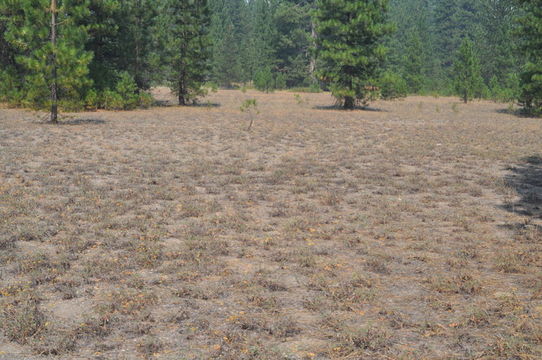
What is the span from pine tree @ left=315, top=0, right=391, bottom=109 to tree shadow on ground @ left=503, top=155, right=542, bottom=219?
16860 mm

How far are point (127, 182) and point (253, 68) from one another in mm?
64609

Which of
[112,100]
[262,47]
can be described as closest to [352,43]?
[112,100]

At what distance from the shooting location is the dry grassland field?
4.62m

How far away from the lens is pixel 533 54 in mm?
29266

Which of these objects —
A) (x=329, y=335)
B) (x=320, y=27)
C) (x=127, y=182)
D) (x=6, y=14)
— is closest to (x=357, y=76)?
(x=320, y=27)

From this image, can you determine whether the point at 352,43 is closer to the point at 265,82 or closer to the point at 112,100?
the point at 112,100

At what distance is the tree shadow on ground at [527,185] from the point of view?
30.8 ft

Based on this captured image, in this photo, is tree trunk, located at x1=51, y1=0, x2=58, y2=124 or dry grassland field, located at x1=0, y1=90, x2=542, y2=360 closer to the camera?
dry grassland field, located at x1=0, y1=90, x2=542, y2=360

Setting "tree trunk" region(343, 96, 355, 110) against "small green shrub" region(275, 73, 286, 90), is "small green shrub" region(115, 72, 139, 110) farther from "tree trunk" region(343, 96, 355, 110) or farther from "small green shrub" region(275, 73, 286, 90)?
"small green shrub" region(275, 73, 286, 90)

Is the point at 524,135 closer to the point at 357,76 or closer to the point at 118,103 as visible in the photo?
the point at 357,76

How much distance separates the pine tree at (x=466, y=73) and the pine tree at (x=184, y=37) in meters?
24.2

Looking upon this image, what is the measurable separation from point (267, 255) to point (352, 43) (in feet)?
88.2

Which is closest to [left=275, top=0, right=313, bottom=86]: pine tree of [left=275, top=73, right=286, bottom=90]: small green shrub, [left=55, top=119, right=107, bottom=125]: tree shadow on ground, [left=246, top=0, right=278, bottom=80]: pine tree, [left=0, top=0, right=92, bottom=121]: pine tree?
[left=246, top=0, right=278, bottom=80]: pine tree

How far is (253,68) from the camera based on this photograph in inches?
2901
